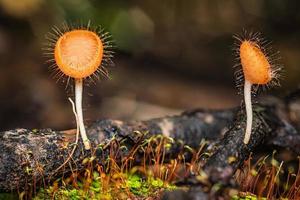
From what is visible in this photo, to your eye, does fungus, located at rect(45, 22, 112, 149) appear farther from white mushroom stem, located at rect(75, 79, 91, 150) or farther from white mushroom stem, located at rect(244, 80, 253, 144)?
white mushroom stem, located at rect(244, 80, 253, 144)

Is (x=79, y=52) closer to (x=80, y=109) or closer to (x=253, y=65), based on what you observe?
(x=80, y=109)

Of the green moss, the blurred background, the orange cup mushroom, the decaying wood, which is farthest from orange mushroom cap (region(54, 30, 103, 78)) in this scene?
the blurred background

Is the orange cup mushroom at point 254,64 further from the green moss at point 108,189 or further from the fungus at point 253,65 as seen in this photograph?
the green moss at point 108,189

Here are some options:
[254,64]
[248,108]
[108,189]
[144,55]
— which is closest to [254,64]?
[254,64]

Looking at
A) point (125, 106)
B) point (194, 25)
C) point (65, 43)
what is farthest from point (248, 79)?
point (194, 25)

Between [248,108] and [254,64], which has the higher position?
[254,64]
